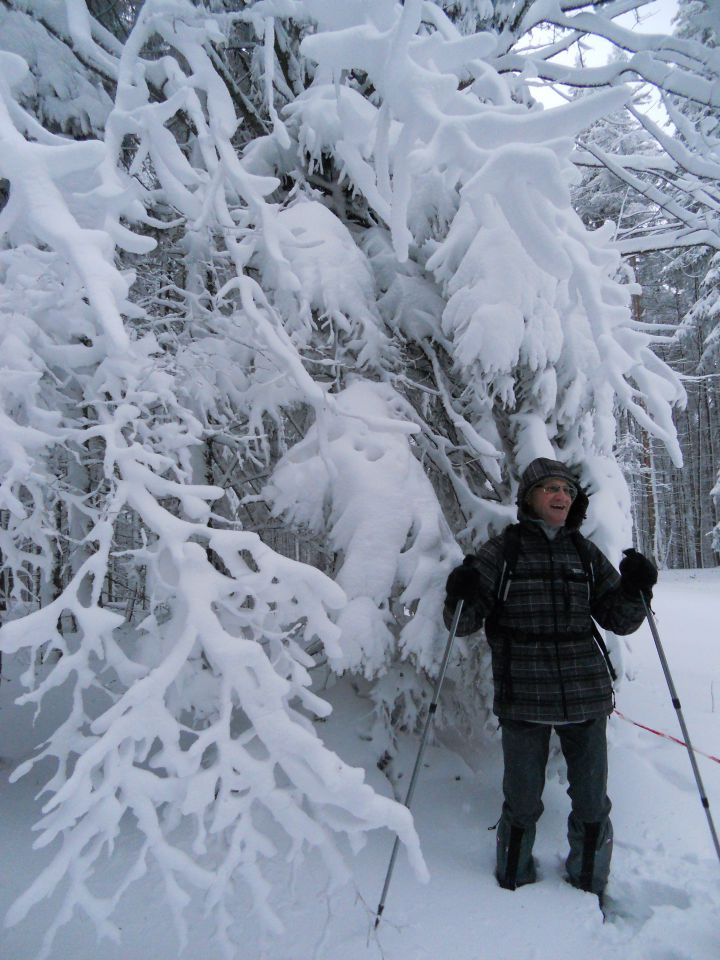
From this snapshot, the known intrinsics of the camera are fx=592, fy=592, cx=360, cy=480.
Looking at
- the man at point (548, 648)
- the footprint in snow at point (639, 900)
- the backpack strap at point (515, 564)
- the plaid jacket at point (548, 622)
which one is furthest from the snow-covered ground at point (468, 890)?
the backpack strap at point (515, 564)

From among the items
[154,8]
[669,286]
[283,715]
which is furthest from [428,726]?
[669,286]

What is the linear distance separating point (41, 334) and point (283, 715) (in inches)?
67.0

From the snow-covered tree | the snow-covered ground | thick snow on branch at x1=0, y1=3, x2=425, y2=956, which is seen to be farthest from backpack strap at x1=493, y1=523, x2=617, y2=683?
thick snow on branch at x1=0, y1=3, x2=425, y2=956

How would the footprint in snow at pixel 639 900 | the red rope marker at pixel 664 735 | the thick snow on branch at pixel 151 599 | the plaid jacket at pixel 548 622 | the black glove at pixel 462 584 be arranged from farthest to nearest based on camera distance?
1. the red rope marker at pixel 664 735
2. the plaid jacket at pixel 548 622
3. the black glove at pixel 462 584
4. the footprint in snow at pixel 639 900
5. the thick snow on branch at pixel 151 599

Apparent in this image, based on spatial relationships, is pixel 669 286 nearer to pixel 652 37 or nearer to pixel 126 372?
pixel 652 37

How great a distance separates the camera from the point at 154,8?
2.67m

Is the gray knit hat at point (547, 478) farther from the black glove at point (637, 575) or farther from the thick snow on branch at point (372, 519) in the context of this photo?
the thick snow on branch at point (372, 519)

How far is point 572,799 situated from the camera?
2986 mm

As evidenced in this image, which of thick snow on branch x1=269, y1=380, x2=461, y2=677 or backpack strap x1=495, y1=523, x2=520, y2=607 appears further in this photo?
backpack strap x1=495, y1=523, x2=520, y2=607

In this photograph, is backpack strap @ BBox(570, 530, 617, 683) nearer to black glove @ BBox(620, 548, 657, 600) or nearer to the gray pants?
black glove @ BBox(620, 548, 657, 600)

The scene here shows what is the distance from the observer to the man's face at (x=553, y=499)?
3.05 metres

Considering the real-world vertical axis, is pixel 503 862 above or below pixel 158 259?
below

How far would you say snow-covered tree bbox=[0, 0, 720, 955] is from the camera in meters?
1.86

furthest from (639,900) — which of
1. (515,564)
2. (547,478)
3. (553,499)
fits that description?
(547,478)
